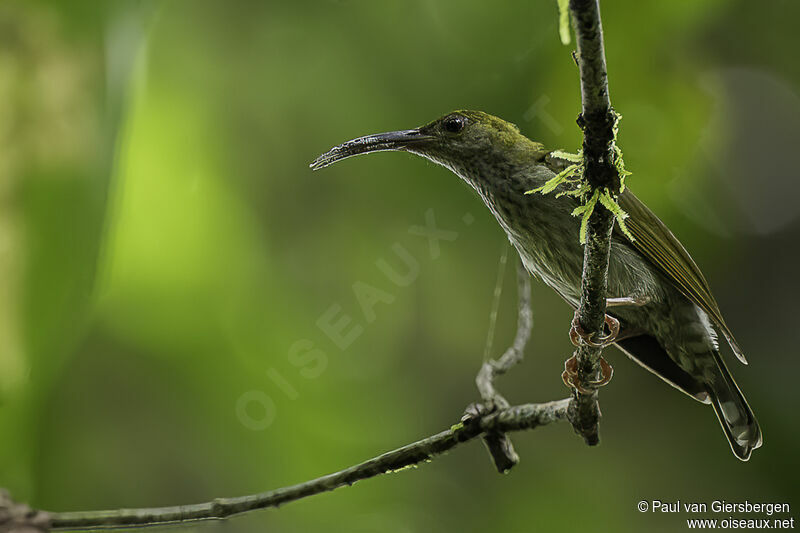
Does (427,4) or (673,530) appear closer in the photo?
(673,530)

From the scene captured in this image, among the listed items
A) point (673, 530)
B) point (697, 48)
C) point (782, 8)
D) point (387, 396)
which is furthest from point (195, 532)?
point (782, 8)

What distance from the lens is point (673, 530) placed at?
10.0 ft

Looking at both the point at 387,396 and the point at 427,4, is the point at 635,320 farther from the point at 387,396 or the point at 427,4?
the point at 427,4

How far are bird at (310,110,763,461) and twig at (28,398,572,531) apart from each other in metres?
0.36

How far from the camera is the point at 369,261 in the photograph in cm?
343

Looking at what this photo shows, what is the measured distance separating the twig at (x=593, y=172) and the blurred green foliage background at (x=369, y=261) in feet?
4.27

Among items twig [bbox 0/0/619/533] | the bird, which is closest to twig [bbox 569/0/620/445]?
twig [bbox 0/0/619/533]

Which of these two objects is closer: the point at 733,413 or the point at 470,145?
the point at 470,145

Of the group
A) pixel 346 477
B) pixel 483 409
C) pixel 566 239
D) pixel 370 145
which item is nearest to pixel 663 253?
pixel 566 239

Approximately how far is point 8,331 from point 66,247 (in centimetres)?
32

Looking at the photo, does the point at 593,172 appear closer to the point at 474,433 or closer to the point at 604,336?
the point at 604,336

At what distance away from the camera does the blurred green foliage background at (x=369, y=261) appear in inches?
118

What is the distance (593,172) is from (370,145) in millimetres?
719

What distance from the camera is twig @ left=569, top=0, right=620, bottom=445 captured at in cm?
103
